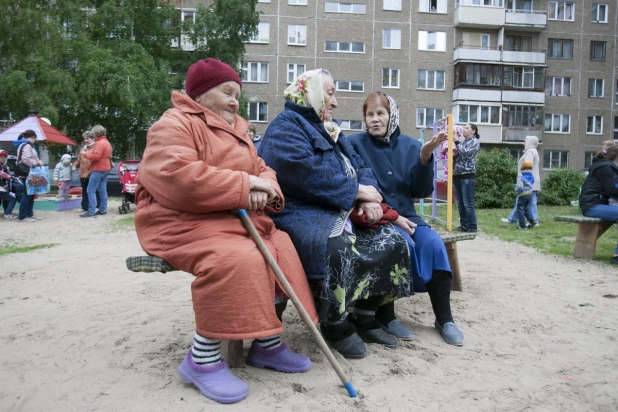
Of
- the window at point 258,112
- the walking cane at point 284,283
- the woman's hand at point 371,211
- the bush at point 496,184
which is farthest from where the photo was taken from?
the window at point 258,112

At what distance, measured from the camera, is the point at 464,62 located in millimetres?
33781

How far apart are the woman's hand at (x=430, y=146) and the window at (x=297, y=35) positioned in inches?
1216

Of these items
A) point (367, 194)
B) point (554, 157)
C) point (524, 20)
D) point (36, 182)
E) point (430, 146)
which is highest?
point (524, 20)

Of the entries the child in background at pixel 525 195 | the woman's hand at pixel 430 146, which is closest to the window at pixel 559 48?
the child in background at pixel 525 195

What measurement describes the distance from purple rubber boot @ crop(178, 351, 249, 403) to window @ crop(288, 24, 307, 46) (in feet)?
106

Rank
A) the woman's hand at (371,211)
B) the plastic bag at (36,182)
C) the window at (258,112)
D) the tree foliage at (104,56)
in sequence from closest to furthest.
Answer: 1. the woman's hand at (371,211)
2. the plastic bag at (36,182)
3. the tree foliage at (104,56)
4. the window at (258,112)

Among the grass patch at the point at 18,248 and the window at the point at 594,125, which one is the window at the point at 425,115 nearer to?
the window at the point at 594,125

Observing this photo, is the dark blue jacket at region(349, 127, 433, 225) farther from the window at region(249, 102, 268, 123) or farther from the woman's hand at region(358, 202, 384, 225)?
the window at region(249, 102, 268, 123)

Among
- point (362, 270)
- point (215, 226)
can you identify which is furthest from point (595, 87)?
point (215, 226)

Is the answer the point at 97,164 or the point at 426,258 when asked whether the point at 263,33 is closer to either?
the point at 97,164

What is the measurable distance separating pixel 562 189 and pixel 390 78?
17748mm

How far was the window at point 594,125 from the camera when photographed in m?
36.2

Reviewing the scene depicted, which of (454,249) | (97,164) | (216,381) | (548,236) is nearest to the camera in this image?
(216,381)

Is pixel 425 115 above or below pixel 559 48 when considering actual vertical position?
below
